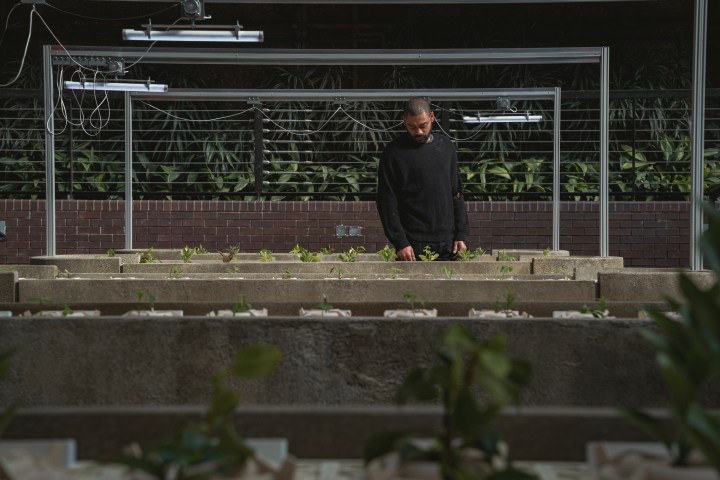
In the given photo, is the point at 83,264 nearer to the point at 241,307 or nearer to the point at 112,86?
the point at 241,307

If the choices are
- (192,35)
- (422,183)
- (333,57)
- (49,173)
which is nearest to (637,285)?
(422,183)

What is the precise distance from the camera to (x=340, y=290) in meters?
4.70

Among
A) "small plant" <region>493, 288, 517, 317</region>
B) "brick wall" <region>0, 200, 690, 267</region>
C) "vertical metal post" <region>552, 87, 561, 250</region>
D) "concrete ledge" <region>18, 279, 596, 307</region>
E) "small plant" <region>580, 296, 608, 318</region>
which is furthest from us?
"brick wall" <region>0, 200, 690, 267</region>

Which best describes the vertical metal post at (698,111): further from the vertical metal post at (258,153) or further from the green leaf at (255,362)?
the vertical metal post at (258,153)

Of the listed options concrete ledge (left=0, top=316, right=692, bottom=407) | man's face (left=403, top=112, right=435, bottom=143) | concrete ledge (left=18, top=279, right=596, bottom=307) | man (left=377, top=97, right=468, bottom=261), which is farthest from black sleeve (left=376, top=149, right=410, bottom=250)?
concrete ledge (left=0, top=316, right=692, bottom=407)

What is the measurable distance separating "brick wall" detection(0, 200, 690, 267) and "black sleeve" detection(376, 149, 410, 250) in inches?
214

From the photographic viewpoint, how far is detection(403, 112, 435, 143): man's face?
7207 mm

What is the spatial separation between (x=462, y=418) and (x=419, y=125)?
5.90m

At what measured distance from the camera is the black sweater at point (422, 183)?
7.46 metres

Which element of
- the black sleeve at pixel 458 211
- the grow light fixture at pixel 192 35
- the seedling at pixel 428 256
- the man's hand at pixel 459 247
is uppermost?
the grow light fixture at pixel 192 35

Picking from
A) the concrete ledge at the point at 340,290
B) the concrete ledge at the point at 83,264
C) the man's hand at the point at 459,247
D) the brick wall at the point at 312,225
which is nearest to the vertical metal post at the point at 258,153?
the brick wall at the point at 312,225

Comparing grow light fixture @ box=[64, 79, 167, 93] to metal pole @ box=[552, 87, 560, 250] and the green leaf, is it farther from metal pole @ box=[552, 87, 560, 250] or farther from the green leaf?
the green leaf

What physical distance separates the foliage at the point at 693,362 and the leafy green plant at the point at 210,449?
0.53 m

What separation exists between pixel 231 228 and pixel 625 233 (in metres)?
4.67
